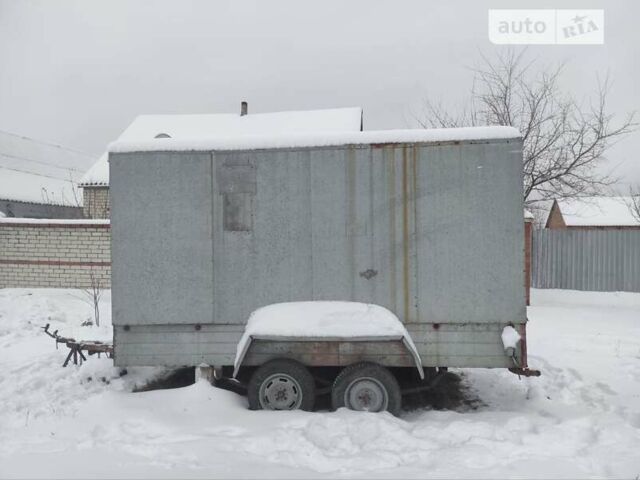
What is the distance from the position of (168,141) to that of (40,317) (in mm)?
6284

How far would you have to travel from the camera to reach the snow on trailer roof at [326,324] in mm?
4637

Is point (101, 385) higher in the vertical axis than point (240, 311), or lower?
lower

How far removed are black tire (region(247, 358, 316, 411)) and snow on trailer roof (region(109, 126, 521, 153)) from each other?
2.25 metres

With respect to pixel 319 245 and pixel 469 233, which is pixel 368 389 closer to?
pixel 319 245

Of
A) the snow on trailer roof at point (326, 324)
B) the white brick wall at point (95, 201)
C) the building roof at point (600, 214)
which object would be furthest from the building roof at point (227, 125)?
the snow on trailer roof at point (326, 324)

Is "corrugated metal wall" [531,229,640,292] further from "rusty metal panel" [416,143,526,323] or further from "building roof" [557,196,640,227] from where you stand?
"building roof" [557,196,640,227]

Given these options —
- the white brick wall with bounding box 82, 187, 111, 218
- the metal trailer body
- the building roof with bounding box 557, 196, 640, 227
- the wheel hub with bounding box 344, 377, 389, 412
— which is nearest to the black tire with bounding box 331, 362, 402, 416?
the wheel hub with bounding box 344, 377, 389, 412

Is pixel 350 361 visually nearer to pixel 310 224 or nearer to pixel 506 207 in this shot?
pixel 310 224

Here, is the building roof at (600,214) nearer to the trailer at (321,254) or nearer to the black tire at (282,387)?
the trailer at (321,254)

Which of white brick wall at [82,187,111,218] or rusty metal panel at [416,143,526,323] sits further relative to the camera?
white brick wall at [82,187,111,218]

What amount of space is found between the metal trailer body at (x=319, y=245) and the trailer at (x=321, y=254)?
1 centimetres

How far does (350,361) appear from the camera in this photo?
4.77 meters

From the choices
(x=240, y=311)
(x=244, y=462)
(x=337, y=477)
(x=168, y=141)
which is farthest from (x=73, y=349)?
(x=337, y=477)

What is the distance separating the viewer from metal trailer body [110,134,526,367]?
15.5ft
